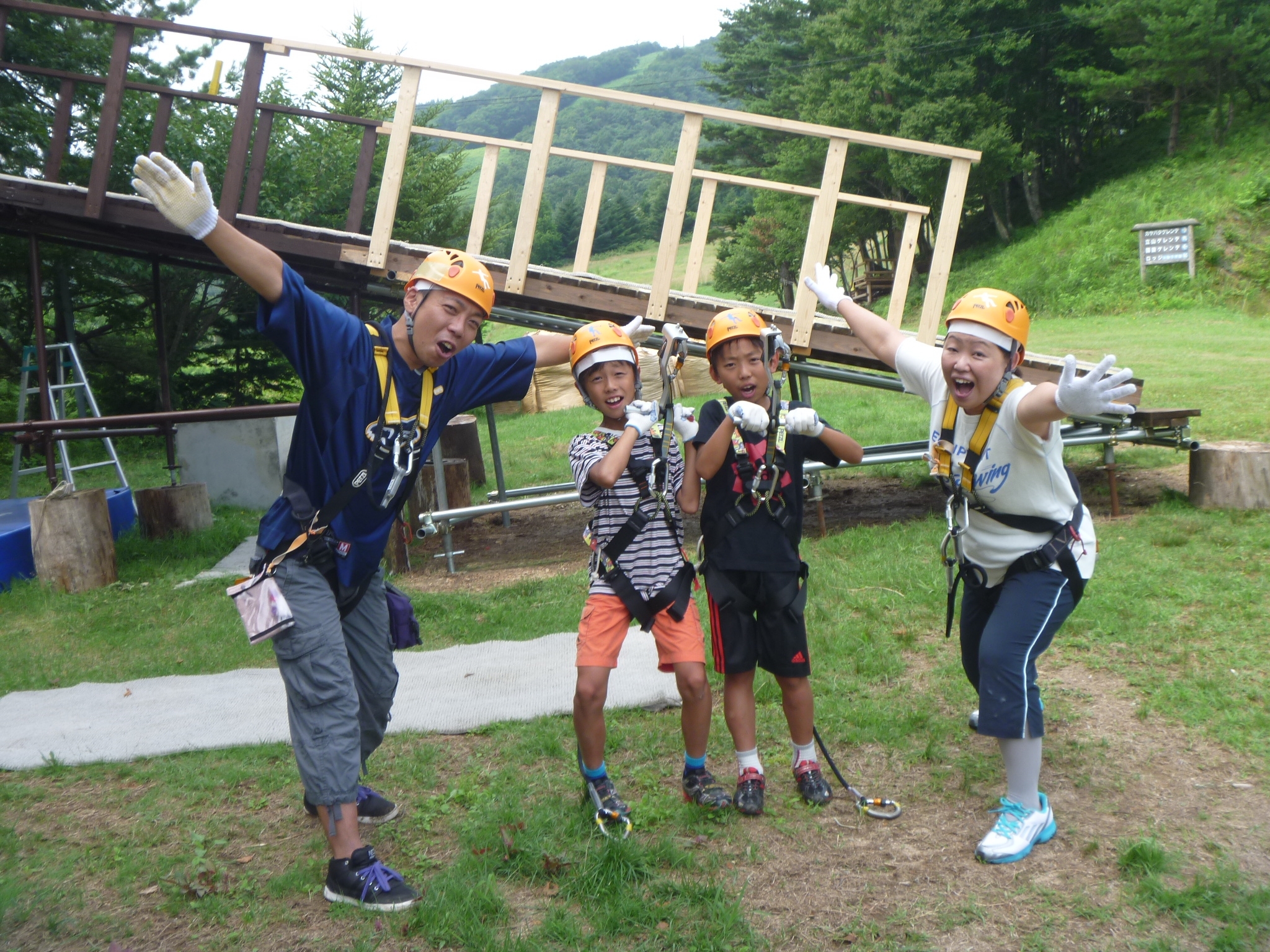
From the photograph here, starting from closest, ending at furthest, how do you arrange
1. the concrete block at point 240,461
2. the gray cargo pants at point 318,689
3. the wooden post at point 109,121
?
the gray cargo pants at point 318,689 < the wooden post at point 109,121 < the concrete block at point 240,461

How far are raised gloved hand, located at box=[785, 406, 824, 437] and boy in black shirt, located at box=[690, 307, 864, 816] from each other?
0.5 inches

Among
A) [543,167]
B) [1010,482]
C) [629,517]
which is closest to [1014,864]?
[1010,482]

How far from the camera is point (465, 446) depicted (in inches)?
478

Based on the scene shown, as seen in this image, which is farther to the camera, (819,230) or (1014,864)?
(819,230)

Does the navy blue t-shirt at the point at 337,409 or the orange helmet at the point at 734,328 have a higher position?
the orange helmet at the point at 734,328

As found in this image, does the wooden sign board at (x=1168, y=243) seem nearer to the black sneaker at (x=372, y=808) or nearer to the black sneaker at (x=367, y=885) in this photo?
the black sneaker at (x=372, y=808)

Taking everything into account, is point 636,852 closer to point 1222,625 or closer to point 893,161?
point 1222,625

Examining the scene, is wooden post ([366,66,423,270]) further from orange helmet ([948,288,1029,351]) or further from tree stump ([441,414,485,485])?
orange helmet ([948,288,1029,351])

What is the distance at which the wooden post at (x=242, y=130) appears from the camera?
8.04 m

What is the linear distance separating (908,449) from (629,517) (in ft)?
18.7

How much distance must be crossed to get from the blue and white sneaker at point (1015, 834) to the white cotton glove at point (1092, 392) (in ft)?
4.64

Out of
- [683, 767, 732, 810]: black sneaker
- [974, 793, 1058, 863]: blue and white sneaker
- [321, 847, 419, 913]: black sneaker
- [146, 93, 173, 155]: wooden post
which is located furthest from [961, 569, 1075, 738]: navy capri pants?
[146, 93, 173, 155]: wooden post

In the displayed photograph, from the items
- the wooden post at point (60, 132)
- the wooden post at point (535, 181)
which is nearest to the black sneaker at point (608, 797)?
the wooden post at point (535, 181)

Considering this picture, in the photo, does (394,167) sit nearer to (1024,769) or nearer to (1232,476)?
(1024,769)
